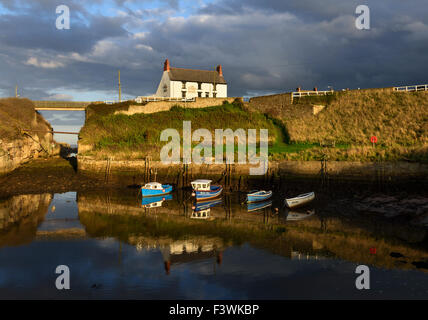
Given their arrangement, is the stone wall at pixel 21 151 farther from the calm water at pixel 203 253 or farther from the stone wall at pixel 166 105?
the stone wall at pixel 166 105

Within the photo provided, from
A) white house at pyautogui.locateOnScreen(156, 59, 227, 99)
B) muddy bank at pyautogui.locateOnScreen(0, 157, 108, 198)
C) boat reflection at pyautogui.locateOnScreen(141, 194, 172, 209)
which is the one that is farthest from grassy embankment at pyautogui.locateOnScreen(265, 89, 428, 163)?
muddy bank at pyautogui.locateOnScreen(0, 157, 108, 198)

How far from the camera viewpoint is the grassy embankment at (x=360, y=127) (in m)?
30.0

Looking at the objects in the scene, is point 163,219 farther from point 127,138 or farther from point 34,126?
point 34,126

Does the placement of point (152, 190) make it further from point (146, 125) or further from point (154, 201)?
point (146, 125)

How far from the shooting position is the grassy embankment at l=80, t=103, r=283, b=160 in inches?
1612

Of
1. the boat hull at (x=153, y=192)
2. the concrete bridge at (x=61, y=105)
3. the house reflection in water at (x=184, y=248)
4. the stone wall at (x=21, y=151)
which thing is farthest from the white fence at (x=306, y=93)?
the stone wall at (x=21, y=151)

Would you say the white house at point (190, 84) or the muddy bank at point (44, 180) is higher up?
the white house at point (190, 84)

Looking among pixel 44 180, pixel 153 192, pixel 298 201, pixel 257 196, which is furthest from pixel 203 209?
pixel 44 180

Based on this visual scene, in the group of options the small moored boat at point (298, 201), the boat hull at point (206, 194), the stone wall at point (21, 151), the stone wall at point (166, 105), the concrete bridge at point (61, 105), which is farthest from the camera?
the concrete bridge at point (61, 105)

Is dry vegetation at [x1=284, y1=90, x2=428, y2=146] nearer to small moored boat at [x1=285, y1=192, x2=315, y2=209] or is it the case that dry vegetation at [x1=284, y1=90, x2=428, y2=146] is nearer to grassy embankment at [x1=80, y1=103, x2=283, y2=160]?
grassy embankment at [x1=80, y1=103, x2=283, y2=160]

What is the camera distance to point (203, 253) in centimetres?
1628

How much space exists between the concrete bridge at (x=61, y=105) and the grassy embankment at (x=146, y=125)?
4177 millimetres

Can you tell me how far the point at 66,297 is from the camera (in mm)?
11695

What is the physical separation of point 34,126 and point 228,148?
101 feet
